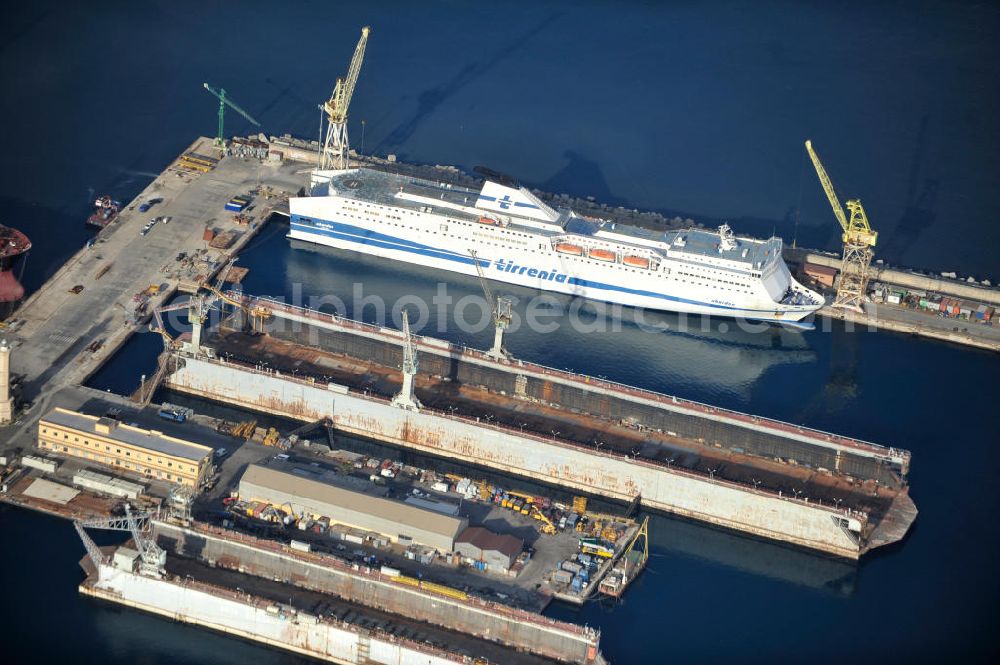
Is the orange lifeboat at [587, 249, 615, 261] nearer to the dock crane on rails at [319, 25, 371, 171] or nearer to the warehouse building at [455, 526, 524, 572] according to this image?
the dock crane on rails at [319, 25, 371, 171]

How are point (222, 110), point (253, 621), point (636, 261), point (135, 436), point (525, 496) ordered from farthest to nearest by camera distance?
point (222, 110) → point (636, 261) → point (525, 496) → point (135, 436) → point (253, 621)

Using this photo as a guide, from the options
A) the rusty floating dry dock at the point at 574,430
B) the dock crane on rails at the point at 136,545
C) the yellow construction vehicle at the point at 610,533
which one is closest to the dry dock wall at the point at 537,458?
the rusty floating dry dock at the point at 574,430

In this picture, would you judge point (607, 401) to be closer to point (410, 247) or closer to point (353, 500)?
point (353, 500)

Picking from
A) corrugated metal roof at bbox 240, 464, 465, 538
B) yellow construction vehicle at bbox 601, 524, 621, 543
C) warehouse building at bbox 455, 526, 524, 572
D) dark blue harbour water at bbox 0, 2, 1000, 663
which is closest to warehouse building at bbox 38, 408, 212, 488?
corrugated metal roof at bbox 240, 464, 465, 538

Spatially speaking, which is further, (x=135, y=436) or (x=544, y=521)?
(x=135, y=436)

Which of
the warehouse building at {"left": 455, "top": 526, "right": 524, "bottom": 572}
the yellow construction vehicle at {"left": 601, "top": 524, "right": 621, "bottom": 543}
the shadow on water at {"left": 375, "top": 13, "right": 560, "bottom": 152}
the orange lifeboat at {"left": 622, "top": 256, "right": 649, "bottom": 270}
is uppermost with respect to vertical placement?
the shadow on water at {"left": 375, "top": 13, "right": 560, "bottom": 152}

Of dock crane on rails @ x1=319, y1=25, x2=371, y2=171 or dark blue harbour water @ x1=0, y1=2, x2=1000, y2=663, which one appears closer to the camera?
dark blue harbour water @ x1=0, y1=2, x2=1000, y2=663

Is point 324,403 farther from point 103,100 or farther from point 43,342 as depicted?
point 103,100

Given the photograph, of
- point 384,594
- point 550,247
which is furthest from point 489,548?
point 550,247
